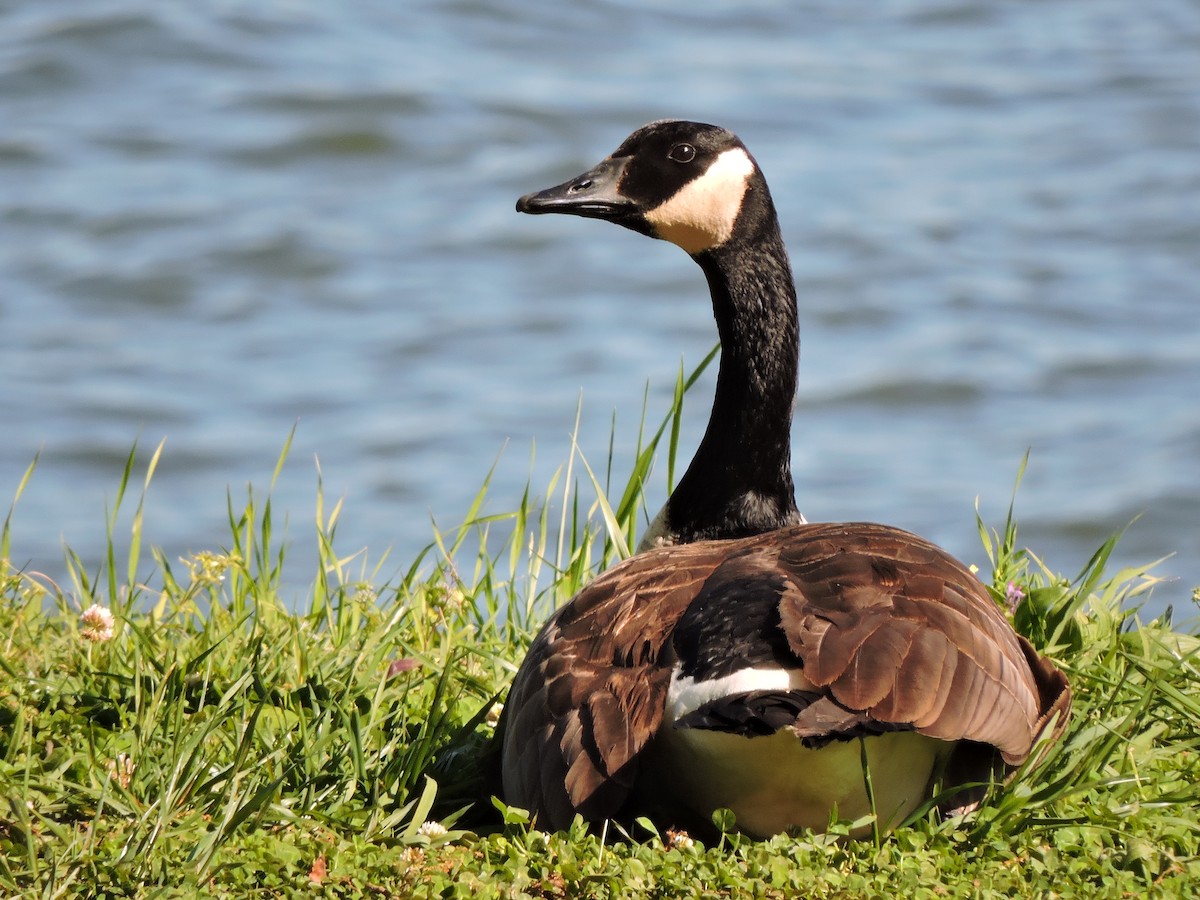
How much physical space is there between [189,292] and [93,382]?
6.22 feet

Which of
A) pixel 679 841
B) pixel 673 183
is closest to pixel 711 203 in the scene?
pixel 673 183

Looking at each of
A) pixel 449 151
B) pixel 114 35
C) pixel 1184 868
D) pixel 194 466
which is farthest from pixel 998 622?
pixel 114 35

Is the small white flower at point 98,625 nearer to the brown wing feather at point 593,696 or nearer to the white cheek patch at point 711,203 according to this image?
the brown wing feather at point 593,696

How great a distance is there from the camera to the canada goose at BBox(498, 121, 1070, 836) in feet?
10.4

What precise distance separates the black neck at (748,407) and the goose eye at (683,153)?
0.95ft

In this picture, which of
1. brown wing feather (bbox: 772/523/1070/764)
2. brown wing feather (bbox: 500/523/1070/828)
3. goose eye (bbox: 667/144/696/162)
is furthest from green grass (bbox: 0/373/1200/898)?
goose eye (bbox: 667/144/696/162)

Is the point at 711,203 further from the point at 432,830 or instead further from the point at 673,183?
the point at 432,830

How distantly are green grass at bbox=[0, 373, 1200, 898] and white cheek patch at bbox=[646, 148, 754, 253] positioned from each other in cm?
89

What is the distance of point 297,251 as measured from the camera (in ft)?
49.6

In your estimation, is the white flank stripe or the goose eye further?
the goose eye

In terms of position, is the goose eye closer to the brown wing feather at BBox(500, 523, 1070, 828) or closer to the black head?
the black head

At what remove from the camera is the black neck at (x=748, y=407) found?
16.0ft

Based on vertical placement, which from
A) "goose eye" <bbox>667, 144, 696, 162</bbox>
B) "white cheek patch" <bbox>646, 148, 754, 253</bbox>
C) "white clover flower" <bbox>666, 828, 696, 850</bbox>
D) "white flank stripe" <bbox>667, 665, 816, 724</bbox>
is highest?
"goose eye" <bbox>667, 144, 696, 162</bbox>

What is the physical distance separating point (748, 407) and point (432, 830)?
1909mm
